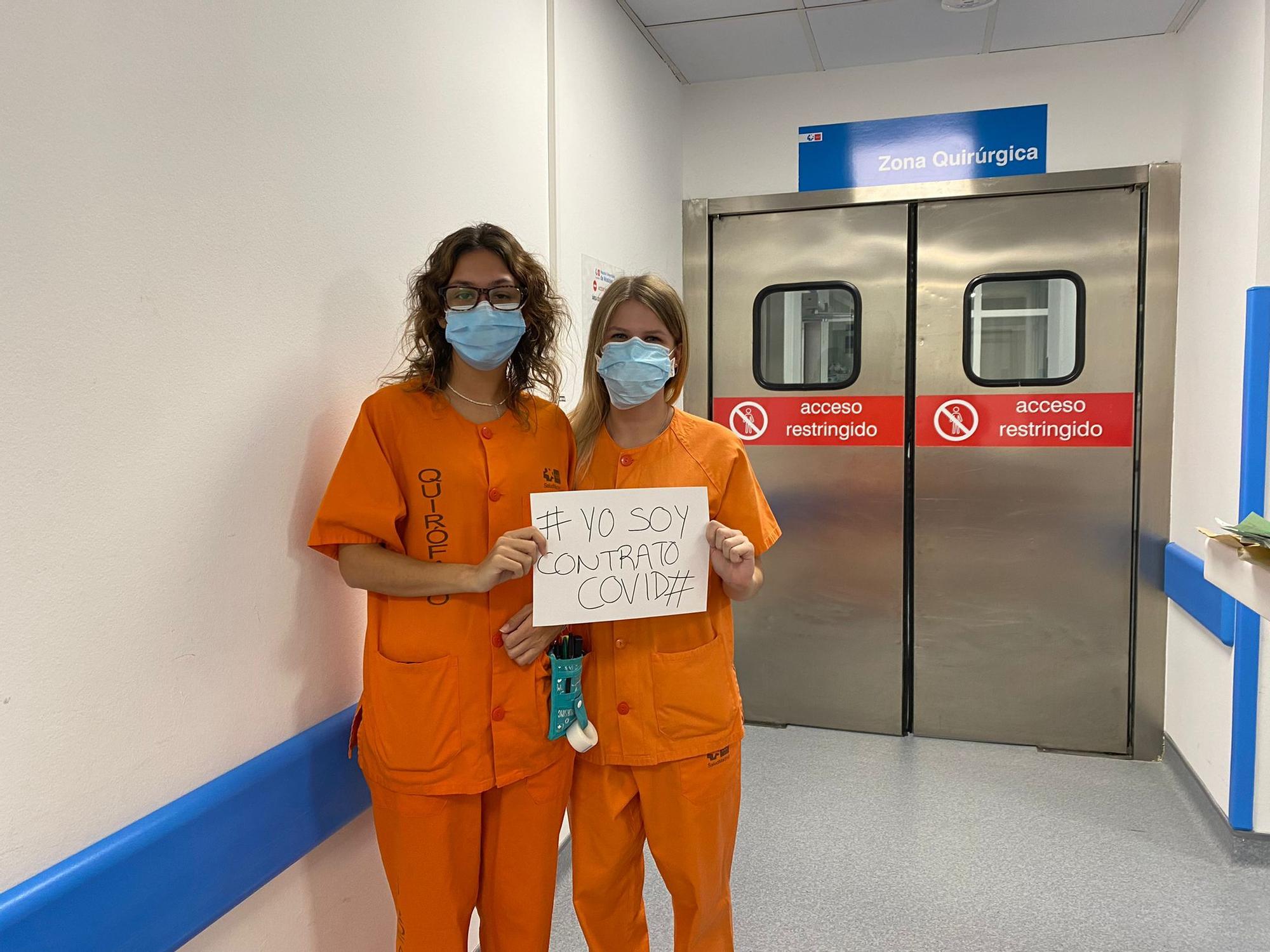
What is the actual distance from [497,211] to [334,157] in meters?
0.68

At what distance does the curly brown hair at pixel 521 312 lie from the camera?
1.58 metres

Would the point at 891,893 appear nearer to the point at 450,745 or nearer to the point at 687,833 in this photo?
the point at 687,833

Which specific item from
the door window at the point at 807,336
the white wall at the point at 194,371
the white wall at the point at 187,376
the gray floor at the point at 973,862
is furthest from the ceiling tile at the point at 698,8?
the gray floor at the point at 973,862

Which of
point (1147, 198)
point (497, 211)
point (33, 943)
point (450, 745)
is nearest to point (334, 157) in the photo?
point (497, 211)

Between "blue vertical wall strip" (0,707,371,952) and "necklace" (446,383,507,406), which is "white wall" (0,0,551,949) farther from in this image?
"necklace" (446,383,507,406)

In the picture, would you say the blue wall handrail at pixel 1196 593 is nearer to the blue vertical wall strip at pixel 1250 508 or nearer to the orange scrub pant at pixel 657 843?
the blue vertical wall strip at pixel 1250 508

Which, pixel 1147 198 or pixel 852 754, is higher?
pixel 1147 198

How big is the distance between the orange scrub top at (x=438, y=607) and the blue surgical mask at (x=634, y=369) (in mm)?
237

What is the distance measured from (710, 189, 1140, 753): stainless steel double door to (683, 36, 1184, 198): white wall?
19cm

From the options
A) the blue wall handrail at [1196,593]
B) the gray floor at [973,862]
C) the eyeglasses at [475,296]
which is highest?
the eyeglasses at [475,296]

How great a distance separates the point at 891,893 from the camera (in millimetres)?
2627

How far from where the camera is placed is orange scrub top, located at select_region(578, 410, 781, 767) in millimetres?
1699

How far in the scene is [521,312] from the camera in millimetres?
1604

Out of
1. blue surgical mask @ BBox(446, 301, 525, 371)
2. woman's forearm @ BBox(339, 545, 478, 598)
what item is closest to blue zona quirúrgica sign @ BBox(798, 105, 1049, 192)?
blue surgical mask @ BBox(446, 301, 525, 371)
